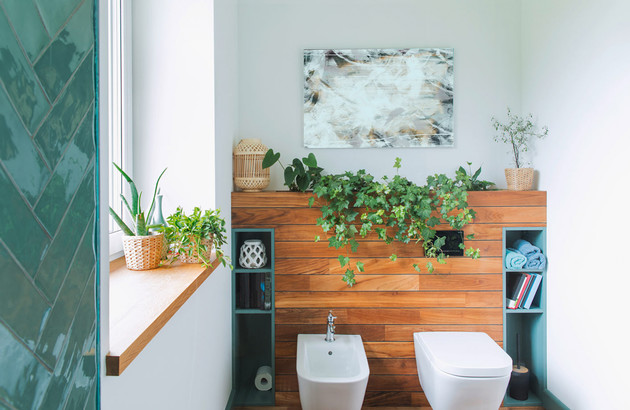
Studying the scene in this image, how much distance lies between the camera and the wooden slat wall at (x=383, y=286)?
7.06 feet

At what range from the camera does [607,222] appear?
5.58 ft

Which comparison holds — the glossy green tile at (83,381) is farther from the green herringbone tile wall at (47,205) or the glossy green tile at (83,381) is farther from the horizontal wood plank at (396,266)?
the horizontal wood plank at (396,266)

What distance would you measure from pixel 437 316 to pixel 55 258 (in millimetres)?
1992

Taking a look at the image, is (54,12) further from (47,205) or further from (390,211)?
(390,211)

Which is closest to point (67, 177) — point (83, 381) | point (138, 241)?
point (83, 381)

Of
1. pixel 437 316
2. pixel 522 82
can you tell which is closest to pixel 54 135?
pixel 437 316

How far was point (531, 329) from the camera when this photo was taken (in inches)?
91.6

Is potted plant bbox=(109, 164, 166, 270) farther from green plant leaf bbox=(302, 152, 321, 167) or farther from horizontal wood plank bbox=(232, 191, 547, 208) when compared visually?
green plant leaf bbox=(302, 152, 321, 167)

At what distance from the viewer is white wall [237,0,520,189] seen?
239cm

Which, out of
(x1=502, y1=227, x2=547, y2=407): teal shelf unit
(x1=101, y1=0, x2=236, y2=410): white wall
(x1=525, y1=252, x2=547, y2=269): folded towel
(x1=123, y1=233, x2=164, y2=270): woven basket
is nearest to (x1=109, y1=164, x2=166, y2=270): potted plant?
(x1=123, y1=233, x2=164, y2=270): woven basket

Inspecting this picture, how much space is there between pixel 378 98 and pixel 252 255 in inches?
46.8

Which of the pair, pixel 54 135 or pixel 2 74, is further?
pixel 54 135

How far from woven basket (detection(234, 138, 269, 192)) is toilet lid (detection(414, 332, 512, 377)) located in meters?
1.17

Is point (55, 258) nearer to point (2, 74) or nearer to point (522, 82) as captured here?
point (2, 74)
